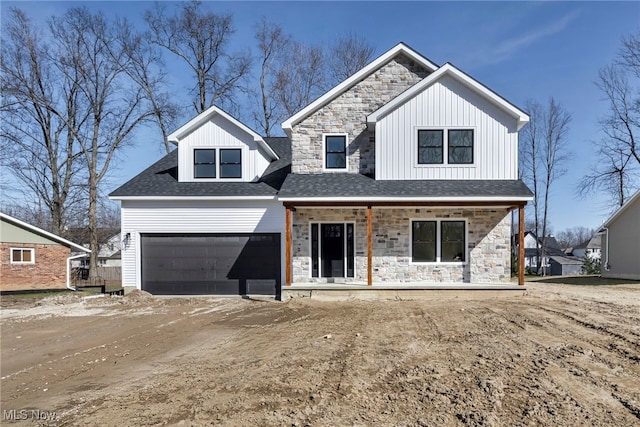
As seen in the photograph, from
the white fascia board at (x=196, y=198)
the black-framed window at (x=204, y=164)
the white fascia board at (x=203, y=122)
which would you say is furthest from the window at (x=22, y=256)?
the black-framed window at (x=204, y=164)

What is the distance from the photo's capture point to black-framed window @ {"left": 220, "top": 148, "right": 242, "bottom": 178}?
13.8 m

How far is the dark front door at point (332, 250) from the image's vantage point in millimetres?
12758

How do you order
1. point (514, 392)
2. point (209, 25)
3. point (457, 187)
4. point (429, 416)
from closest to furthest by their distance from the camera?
point (429, 416) < point (514, 392) < point (457, 187) < point (209, 25)

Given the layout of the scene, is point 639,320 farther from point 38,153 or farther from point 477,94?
point 38,153

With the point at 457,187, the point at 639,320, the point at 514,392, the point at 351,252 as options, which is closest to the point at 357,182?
the point at 351,252

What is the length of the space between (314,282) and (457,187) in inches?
228

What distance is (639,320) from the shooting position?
7.79 meters

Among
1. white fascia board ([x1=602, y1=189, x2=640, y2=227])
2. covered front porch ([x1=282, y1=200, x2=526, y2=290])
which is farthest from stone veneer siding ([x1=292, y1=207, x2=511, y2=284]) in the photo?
white fascia board ([x1=602, y1=189, x2=640, y2=227])

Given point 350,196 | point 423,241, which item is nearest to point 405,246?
point 423,241

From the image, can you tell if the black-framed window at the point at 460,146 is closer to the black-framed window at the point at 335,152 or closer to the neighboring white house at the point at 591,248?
the black-framed window at the point at 335,152

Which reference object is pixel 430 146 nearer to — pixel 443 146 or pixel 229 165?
pixel 443 146

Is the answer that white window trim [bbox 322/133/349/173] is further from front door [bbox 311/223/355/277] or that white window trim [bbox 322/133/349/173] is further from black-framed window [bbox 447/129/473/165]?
black-framed window [bbox 447/129/473/165]

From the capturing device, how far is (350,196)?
1136 centimetres

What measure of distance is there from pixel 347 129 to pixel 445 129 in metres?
3.44
